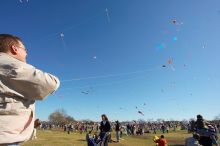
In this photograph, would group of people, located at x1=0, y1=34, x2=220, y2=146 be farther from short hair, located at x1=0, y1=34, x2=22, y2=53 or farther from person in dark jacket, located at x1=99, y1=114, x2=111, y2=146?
person in dark jacket, located at x1=99, y1=114, x2=111, y2=146

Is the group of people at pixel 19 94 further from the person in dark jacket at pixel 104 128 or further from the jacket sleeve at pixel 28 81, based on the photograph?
the person in dark jacket at pixel 104 128

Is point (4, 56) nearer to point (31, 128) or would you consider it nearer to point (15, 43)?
point (15, 43)

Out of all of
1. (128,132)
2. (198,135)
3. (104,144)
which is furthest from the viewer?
(128,132)

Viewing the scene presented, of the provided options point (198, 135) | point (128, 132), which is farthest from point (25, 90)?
point (128, 132)

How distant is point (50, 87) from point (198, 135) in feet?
37.8

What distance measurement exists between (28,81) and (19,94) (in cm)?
13

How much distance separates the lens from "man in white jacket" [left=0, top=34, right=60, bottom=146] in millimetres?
2424

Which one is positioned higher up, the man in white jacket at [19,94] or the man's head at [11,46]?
the man's head at [11,46]

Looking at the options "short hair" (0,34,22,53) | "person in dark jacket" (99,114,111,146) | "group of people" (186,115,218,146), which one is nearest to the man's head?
"short hair" (0,34,22,53)

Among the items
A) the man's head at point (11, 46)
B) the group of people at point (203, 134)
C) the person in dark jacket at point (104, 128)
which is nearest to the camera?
the man's head at point (11, 46)

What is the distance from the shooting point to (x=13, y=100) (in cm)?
249

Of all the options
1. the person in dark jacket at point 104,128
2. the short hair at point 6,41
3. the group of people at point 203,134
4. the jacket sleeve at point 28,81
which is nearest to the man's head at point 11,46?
the short hair at point 6,41

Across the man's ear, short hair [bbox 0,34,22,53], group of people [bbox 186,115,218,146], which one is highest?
short hair [bbox 0,34,22,53]

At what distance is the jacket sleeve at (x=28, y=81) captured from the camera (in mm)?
2480
